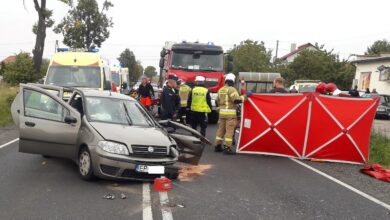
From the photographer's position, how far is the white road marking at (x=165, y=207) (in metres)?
5.41

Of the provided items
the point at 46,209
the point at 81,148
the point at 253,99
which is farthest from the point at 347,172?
the point at 46,209

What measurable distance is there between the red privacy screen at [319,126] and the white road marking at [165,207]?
4.50 meters

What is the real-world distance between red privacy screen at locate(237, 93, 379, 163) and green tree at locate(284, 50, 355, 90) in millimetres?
42252

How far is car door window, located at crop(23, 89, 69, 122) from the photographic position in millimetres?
7574

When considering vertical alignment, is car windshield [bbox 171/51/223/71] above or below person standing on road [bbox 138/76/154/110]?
above

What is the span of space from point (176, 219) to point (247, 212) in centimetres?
101

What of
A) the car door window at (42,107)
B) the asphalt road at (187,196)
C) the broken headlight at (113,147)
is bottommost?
the asphalt road at (187,196)

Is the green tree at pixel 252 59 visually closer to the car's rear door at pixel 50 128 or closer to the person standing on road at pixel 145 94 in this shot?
the person standing on road at pixel 145 94

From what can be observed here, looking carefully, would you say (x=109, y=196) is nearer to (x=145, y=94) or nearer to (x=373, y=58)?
(x=145, y=94)

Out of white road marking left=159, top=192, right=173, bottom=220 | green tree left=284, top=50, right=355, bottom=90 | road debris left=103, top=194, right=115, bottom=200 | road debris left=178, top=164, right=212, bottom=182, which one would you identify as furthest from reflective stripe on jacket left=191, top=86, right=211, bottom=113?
green tree left=284, top=50, right=355, bottom=90

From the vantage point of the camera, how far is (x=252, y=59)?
6212 centimetres

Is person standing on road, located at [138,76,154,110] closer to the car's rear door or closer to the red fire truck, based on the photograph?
the red fire truck

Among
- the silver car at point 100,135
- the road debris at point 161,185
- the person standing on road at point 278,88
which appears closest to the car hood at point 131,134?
the silver car at point 100,135

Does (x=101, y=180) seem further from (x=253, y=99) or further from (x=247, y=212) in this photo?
(x=253, y=99)
